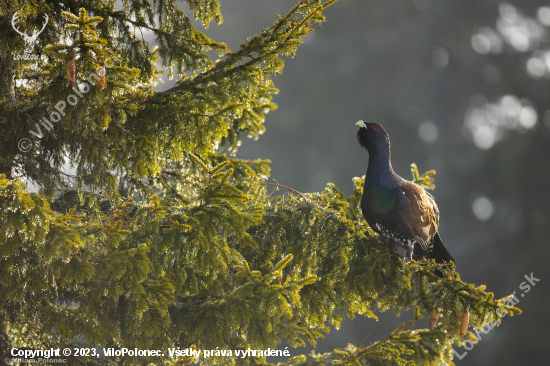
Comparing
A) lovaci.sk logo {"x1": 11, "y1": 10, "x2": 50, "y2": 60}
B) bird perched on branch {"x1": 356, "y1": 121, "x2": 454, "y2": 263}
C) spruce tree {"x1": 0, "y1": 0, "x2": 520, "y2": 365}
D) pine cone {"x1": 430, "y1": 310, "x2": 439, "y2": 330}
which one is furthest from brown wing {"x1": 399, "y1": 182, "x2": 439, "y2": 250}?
lovaci.sk logo {"x1": 11, "y1": 10, "x2": 50, "y2": 60}

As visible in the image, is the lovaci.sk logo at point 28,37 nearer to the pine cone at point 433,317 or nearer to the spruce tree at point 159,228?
the spruce tree at point 159,228

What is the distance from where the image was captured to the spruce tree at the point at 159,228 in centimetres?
188

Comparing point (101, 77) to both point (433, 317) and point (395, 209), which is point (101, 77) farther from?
point (433, 317)

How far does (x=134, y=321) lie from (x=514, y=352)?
2273 centimetres

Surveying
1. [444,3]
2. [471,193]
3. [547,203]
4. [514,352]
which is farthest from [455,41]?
[514,352]

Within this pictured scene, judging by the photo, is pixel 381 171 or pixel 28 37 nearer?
pixel 28 37

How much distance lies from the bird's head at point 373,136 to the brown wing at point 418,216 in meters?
0.37

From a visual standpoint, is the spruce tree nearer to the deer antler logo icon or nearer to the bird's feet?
the deer antler logo icon

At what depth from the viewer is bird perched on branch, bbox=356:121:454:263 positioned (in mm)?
2570

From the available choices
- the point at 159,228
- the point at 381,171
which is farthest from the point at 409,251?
the point at 159,228

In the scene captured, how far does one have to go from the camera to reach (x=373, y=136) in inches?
111

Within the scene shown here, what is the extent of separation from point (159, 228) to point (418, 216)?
179 cm

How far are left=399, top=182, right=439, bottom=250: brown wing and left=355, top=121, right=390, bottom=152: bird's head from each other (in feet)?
1.22

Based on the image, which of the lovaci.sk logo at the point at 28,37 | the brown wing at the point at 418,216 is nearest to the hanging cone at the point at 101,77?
the lovaci.sk logo at the point at 28,37
